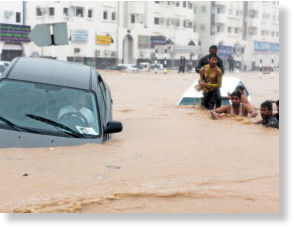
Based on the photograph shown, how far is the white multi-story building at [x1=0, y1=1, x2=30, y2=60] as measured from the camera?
4997 centimetres

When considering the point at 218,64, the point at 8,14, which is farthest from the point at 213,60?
the point at 8,14

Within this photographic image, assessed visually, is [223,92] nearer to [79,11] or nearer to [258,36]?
[79,11]

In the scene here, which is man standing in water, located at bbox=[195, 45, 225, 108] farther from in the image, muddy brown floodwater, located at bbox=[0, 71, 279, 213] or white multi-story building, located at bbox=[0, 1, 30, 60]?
white multi-story building, located at bbox=[0, 1, 30, 60]

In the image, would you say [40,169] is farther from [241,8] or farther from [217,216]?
[241,8]

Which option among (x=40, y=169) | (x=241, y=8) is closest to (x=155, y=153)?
(x=40, y=169)

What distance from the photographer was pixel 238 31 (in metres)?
84.2

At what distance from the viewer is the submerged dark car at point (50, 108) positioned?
282 inches

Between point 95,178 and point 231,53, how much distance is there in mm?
74131

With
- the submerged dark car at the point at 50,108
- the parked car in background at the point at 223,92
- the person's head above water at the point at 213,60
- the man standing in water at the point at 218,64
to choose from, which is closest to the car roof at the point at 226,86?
the parked car in background at the point at 223,92

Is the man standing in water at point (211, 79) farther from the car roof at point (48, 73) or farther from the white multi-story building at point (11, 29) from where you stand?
the white multi-story building at point (11, 29)

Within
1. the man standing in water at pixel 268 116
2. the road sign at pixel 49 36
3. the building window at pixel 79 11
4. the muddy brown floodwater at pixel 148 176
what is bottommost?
the muddy brown floodwater at pixel 148 176

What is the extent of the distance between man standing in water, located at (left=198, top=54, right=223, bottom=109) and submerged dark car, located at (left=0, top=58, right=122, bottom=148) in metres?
5.64

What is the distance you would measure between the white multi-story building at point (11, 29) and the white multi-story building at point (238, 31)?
96.5 feet

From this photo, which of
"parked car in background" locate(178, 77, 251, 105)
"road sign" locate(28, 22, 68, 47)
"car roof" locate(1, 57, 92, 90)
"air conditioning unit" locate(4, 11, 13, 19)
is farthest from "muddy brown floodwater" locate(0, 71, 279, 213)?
"air conditioning unit" locate(4, 11, 13, 19)
